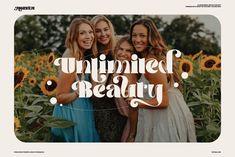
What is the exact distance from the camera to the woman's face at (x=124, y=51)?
3.12 m

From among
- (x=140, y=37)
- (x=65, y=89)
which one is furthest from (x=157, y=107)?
(x=65, y=89)

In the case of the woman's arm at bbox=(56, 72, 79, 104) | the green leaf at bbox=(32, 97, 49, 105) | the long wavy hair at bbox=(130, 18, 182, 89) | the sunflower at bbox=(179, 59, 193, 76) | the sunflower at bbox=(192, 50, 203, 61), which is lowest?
the green leaf at bbox=(32, 97, 49, 105)

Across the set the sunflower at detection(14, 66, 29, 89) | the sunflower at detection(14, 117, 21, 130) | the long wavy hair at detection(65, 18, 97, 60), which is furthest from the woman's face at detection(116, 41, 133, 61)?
the sunflower at detection(14, 117, 21, 130)

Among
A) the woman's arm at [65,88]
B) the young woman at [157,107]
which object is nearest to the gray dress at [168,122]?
the young woman at [157,107]

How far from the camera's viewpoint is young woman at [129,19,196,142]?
3.12 meters

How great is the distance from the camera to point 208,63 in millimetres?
3158

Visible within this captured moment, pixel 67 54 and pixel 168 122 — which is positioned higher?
pixel 67 54

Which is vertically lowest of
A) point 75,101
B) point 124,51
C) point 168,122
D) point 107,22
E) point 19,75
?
point 168,122

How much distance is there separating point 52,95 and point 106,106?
0.88 feet

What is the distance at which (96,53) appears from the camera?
123 inches

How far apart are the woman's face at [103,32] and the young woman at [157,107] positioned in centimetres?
13

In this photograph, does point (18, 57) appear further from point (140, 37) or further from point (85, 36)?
point (140, 37)

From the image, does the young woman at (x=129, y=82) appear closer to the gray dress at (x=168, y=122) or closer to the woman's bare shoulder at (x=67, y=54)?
the gray dress at (x=168, y=122)

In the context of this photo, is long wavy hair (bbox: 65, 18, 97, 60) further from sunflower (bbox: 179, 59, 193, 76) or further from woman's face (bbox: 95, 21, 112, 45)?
sunflower (bbox: 179, 59, 193, 76)
